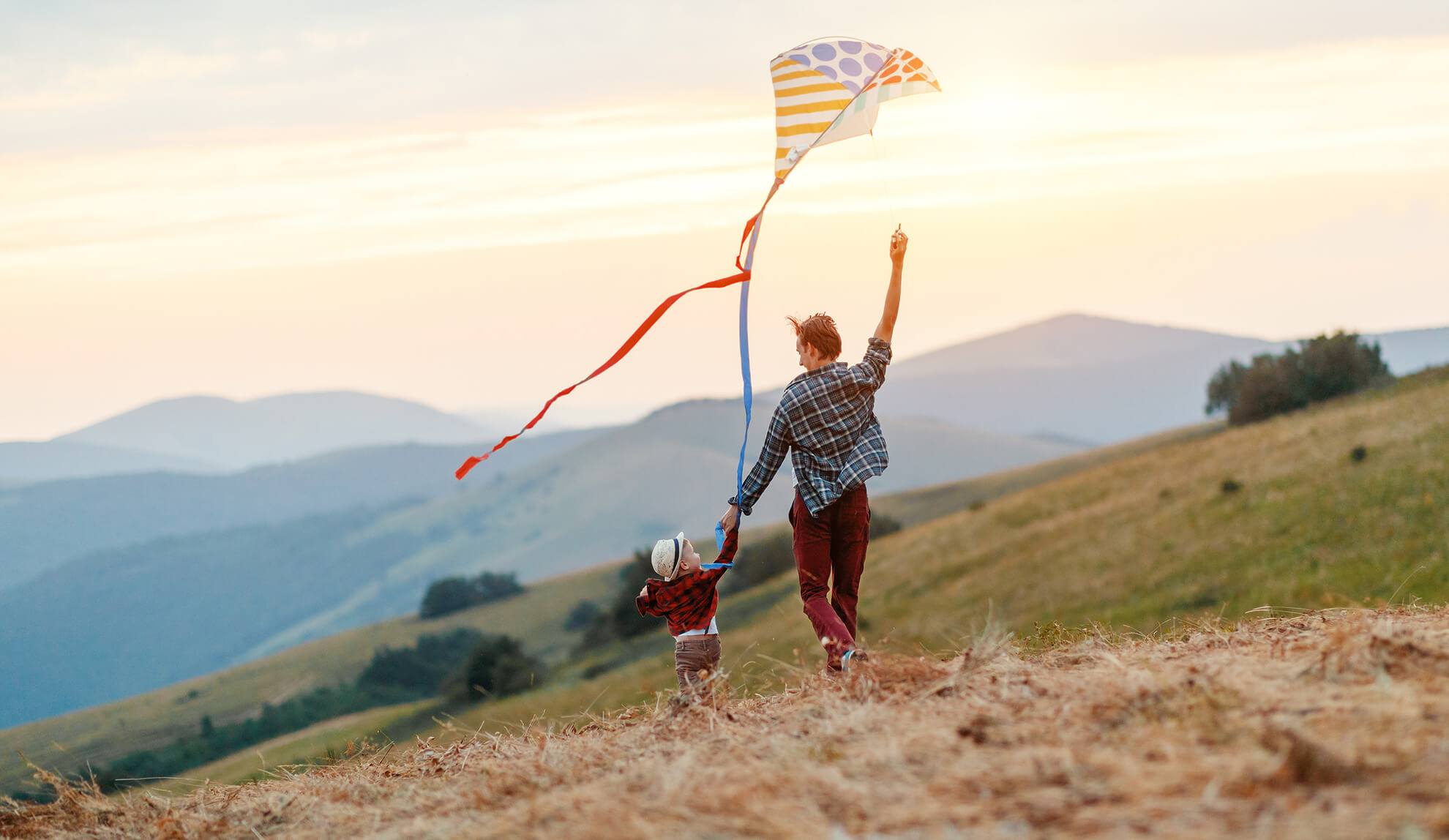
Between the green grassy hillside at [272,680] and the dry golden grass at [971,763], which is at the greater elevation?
the dry golden grass at [971,763]

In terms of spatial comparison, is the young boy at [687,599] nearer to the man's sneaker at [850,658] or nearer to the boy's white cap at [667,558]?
the boy's white cap at [667,558]

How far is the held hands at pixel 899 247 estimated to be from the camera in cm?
732

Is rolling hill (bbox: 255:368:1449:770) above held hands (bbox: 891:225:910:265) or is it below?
below

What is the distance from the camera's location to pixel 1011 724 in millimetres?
4531

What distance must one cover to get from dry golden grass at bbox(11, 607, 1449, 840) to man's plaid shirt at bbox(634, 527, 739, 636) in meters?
0.65

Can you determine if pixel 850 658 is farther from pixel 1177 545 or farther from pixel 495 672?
pixel 495 672

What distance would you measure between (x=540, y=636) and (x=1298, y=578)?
3286 inches

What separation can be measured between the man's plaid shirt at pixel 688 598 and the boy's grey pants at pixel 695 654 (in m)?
0.08

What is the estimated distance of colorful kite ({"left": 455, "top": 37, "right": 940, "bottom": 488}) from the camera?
767cm

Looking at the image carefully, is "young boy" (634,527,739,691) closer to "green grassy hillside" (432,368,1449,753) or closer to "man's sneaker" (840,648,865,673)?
"man's sneaker" (840,648,865,673)

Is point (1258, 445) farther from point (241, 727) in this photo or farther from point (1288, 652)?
point (241, 727)

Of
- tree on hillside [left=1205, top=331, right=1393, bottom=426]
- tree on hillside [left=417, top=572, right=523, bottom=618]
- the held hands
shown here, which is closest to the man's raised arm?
the held hands

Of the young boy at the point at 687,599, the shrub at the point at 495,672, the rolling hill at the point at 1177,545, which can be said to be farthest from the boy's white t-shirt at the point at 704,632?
the shrub at the point at 495,672

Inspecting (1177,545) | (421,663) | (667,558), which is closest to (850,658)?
(667,558)
